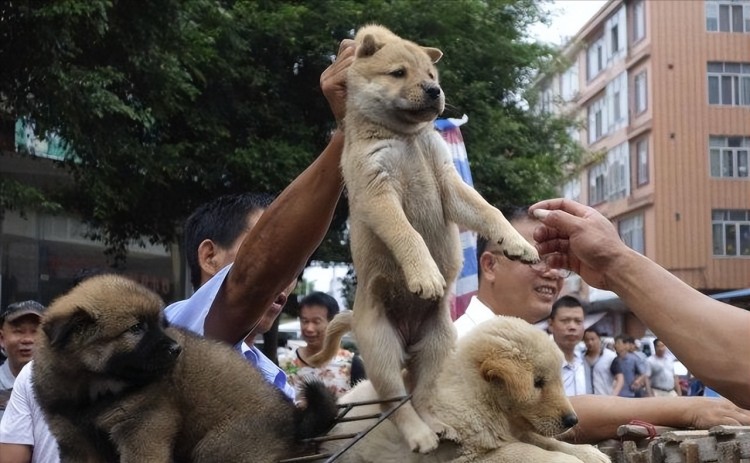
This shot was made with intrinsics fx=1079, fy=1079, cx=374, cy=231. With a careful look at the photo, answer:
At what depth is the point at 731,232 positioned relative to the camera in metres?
43.7

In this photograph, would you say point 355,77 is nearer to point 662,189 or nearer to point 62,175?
point 62,175

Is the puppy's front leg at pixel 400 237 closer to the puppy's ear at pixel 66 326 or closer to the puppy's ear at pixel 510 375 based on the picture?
the puppy's ear at pixel 510 375

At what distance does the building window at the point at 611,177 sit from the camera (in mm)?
47469

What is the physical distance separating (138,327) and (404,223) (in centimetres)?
77

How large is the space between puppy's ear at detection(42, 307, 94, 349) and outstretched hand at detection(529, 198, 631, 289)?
1.49m

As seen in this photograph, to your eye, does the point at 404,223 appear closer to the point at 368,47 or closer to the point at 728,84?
the point at 368,47

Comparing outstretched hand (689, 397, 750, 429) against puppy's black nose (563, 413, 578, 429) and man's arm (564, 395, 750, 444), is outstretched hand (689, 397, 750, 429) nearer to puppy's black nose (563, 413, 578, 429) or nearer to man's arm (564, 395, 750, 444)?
man's arm (564, 395, 750, 444)

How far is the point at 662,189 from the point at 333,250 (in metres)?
27.7

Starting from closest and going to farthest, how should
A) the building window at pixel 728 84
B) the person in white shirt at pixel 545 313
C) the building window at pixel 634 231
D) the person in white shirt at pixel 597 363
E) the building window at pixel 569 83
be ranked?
the person in white shirt at pixel 545 313
the person in white shirt at pixel 597 363
the building window at pixel 728 84
the building window at pixel 634 231
the building window at pixel 569 83

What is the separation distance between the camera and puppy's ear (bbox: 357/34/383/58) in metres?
3.22

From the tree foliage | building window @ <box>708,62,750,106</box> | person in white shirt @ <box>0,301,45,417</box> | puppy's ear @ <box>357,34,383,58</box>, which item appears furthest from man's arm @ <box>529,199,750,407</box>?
building window @ <box>708,62,750,106</box>

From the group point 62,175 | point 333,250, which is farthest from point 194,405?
point 62,175

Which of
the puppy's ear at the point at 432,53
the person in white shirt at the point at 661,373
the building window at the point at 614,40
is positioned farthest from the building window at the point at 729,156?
the puppy's ear at the point at 432,53

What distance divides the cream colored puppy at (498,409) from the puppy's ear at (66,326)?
727 mm
